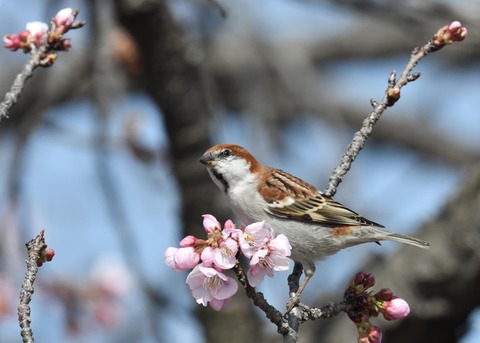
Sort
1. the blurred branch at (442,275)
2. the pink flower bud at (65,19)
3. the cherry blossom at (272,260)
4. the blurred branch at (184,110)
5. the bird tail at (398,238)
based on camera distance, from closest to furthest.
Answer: the cherry blossom at (272,260)
the pink flower bud at (65,19)
the bird tail at (398,238)
the blurred branch at (442,275)
the blurred branch at (184,110)

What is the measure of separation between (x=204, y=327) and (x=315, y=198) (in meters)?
1.66

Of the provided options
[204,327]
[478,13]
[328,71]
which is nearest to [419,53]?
[478,13]

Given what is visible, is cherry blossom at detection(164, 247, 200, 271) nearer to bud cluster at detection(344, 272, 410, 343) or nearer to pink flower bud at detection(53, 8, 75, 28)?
bud cluster at detection(344, 272, 410, 343)

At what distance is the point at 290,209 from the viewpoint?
361cm

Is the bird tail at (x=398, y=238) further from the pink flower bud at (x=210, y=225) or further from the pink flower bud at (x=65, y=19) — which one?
the pink flower bud at (x=65, y=19)

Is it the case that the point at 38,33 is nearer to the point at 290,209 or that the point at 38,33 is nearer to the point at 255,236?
the point at 255,236

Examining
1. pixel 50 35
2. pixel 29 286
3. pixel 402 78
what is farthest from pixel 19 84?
pixel 402 78

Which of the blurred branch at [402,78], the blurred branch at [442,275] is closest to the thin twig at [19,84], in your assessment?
the blurred branch at [402,78]

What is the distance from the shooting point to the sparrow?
11.6 feet

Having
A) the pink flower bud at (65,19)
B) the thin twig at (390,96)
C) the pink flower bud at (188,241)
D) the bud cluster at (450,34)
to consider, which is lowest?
the pink flower bud at (188,241)

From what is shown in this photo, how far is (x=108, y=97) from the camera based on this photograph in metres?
4.32

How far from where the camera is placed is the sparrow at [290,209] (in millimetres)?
3533

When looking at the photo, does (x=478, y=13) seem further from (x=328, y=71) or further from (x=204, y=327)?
(x=328, y=71)

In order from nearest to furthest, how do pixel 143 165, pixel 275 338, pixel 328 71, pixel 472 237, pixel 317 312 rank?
pixel 317 312
pixel 472 237
pixel 275 338
pixel 143 165
pixel 328 71
